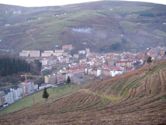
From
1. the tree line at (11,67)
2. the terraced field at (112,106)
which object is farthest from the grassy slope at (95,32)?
the terraced field at (112,106)

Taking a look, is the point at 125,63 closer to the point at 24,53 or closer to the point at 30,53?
the point at 30,53

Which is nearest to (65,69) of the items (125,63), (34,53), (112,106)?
(125,63)

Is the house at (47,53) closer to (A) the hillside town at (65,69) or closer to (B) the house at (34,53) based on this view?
(A) the hillside town at (65,69)

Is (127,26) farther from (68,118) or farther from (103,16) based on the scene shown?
(68,118)

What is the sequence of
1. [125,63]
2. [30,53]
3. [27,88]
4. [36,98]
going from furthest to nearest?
1. [30,53]
2. [125,63]
3. [27,88]
4. [36,98]

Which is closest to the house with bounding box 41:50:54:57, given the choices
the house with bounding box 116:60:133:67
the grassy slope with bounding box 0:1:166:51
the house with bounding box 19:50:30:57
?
the house with bounding box 19:50:30:57

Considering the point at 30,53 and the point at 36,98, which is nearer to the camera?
the point at 36,98

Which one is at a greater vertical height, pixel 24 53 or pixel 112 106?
pixel 24 53

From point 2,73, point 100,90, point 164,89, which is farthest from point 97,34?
point 164,89

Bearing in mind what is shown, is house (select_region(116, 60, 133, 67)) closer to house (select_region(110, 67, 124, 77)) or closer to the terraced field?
house (select_region(110, 67, 124, 77))
